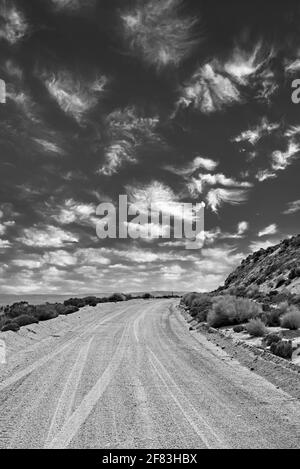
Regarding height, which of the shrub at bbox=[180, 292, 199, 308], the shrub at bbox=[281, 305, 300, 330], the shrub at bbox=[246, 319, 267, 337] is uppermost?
the shrub at bbox=[180, 292, 199, 308]

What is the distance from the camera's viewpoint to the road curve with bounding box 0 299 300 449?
7223 millimetres

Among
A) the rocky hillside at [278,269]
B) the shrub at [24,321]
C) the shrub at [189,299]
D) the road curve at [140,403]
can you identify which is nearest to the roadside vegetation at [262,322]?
the road curve at [140,403]

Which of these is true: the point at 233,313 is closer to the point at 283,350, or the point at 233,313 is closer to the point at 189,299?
the point at 283,350

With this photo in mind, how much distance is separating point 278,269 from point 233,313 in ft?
111

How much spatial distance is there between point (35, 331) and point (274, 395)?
1893 cm

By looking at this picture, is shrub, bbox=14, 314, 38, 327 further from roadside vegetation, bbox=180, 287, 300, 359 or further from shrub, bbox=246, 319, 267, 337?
shrub, bbox=246, 319, 267, 337

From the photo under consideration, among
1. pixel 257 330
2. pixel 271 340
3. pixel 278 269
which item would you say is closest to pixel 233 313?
pixel 257 330

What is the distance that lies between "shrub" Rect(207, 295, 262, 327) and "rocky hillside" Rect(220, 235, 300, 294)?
45.5ft

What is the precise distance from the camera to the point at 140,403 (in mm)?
9562

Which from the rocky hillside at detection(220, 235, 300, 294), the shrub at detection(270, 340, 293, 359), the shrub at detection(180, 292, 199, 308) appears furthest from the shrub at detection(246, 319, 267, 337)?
the shrub at detection(180, 292, 199, 308)

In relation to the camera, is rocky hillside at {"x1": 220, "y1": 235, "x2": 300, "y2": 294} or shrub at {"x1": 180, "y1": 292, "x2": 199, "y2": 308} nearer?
rocky hillside at {"x1": 220, "y1": 235, "x2": 300, "y2": 294}

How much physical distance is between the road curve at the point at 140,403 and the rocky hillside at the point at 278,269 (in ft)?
94.6

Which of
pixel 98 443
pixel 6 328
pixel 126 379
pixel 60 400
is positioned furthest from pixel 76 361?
pixel 6 328

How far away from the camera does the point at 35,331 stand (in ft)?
86.3
